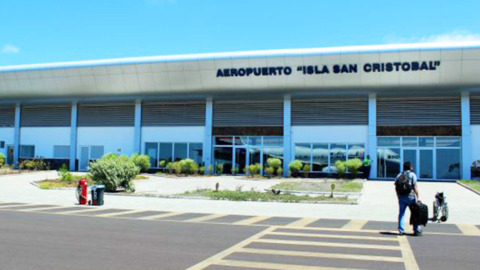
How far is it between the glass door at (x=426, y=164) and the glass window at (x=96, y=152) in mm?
25055

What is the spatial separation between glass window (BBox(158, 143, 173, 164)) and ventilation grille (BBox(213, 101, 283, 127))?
433cm

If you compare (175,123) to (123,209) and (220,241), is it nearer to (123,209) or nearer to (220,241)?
(123,209)

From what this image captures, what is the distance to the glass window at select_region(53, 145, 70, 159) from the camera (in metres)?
→ 39.9

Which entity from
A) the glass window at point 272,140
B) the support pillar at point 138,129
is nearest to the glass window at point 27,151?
the support pillar at point 138,129

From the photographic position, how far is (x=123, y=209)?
15.9m

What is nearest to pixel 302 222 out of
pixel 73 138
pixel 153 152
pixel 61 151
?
pixel 153 152

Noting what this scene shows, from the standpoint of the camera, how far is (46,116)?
133 ft

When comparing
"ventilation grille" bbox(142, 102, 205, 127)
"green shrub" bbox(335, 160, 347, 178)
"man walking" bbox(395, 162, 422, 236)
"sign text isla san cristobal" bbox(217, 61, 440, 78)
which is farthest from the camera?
"ventilation grille" bbox(142, 102, 205, 127)

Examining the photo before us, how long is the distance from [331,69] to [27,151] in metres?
27.7

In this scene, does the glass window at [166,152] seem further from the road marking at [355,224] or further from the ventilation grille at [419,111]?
the road marking at [355,224]

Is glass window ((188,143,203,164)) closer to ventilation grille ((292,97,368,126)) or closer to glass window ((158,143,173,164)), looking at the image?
glass window ((158,143,173,164))

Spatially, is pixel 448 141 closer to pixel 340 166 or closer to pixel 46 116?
pixel 340 166

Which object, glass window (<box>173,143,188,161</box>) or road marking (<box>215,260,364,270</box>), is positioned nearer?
road marking (<box>215,260,364,270</box>)

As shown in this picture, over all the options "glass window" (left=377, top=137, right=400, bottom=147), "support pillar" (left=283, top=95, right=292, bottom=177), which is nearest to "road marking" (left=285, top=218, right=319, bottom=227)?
"support pillar" (left=283, top=95, right=292, bottom=177)
